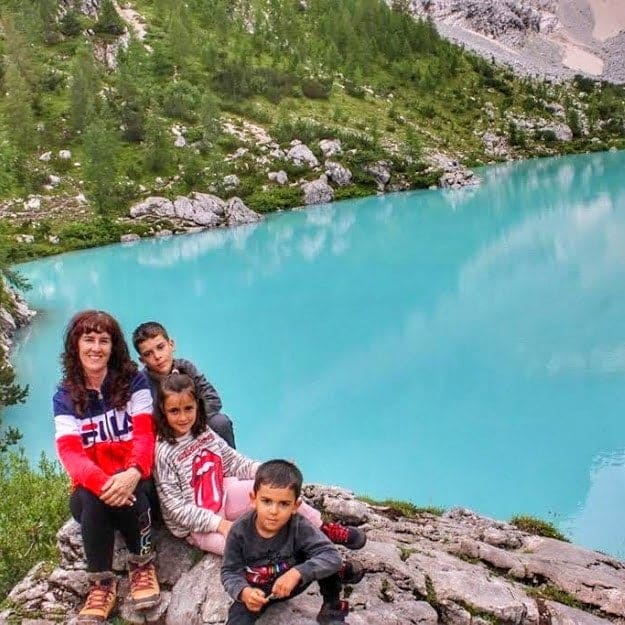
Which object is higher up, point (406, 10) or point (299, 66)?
point (406, 10)

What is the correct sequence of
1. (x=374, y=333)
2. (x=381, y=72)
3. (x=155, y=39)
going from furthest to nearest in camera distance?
(x=381, y=72) < (x=155, y=39) < (x=374, y=333)

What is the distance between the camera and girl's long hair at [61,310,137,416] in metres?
5.50

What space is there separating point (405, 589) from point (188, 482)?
2065mm

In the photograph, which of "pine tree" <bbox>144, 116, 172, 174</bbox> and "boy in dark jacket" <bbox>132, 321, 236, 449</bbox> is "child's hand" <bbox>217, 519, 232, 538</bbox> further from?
"pine tree" <bbox>144, 116, 172, 174</bbox>

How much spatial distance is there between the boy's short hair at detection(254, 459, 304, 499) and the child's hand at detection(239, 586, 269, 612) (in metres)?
0.65

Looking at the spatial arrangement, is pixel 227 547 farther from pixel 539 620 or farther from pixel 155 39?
pixel 155 39

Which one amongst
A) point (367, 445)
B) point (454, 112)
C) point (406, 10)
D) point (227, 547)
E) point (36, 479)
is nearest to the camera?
point (227, 547)

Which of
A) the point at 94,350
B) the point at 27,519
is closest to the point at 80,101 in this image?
the point at 27,519

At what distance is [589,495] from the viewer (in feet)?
46.3

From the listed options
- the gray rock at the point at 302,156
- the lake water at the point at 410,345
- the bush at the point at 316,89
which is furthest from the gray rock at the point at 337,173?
the bush at the point at 316,89

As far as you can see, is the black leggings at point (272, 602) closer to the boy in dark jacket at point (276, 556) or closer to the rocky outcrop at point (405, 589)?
the boy in dark jacket at point (276, 556)

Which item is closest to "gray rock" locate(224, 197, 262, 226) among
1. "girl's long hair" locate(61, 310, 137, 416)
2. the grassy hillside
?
the grassy hillside

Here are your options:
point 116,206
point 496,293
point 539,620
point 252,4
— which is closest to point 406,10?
point 252,4

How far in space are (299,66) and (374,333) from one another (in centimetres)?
8101
